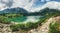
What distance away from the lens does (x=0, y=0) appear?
4652mm

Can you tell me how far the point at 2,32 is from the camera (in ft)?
14.9

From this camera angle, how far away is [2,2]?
15.3ft

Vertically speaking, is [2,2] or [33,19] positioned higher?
[2,2]

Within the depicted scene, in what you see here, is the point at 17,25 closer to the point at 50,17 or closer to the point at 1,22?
the point at 1,22

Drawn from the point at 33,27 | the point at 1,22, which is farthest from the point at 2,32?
the point at 33,27

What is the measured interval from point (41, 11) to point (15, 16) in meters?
0.75

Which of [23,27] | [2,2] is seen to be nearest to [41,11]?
[23,27]

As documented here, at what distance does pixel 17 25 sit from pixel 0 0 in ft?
2.87

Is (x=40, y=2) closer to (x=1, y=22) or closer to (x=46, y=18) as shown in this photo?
(x=46, y=18)

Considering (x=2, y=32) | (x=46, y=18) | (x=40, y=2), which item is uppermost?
(x=40, y=2)

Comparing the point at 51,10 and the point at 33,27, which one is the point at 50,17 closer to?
the point at 51,10

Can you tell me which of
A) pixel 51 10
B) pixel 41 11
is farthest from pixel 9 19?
pixel 51 10

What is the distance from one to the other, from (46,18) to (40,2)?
1.59ft

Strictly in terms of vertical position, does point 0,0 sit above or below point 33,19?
above
